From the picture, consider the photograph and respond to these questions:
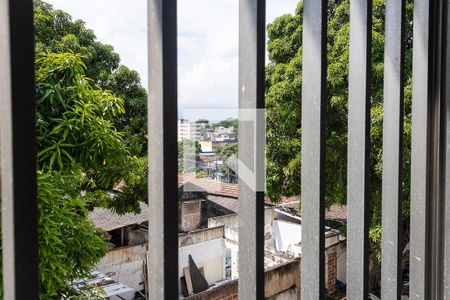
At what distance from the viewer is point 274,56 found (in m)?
5.93

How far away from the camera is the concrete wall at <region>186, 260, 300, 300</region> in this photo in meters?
5.52

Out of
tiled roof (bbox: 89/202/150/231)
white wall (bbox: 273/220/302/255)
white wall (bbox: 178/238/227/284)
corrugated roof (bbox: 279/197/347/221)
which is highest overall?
corrugated roof (bbox: 279/197/347/221)

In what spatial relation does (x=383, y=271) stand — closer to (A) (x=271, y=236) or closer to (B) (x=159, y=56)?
(B) (x=159, y=56)

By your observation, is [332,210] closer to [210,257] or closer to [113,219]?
[210,257]

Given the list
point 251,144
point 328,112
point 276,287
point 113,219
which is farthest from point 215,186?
point 251,144

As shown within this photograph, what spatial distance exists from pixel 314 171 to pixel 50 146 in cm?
186

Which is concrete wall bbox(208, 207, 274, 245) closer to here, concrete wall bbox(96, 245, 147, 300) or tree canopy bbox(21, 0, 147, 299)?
concrete wall bbox(96, 245, 147, 300)

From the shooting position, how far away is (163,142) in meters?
0.43

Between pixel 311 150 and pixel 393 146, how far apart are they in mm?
259

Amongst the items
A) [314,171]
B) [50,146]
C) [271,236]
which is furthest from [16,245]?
[271,236]

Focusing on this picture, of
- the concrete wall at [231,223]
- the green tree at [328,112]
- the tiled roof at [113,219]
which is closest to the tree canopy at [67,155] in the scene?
the green tree at [328,112]

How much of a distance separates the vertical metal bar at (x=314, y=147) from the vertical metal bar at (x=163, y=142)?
0.86ft

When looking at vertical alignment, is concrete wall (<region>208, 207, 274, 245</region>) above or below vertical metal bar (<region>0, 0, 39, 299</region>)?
below

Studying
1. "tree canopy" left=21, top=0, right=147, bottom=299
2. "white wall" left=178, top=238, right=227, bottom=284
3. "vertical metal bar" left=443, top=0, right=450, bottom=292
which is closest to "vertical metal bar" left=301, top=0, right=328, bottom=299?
"vertical metal bar" left=443, top=0, right=450, bottom=292
